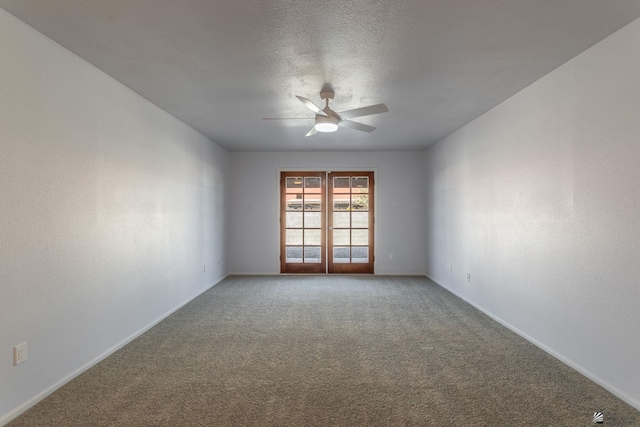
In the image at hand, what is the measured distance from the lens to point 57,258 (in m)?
2.48

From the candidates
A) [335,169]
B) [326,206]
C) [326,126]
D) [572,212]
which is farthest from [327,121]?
[326,206]

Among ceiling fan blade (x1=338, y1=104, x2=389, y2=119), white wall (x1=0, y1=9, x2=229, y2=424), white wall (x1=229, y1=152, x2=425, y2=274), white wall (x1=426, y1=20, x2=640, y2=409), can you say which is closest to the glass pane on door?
white wall (x1=229, y1=152, x2=425, y2=274)

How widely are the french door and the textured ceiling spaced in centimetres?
299

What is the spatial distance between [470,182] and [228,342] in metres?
3.70

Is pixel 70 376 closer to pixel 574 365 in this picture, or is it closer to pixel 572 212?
pixel 574 365

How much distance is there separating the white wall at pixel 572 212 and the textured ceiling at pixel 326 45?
10.5 inches

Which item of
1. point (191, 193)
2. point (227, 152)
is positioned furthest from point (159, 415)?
point (227, 152)

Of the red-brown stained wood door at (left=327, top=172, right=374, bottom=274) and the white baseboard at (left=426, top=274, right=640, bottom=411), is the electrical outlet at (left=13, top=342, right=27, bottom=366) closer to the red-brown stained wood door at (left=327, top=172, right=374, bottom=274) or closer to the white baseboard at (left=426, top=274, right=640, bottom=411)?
the white baseboard at (left=426, top=274, right=640, bottom=411)

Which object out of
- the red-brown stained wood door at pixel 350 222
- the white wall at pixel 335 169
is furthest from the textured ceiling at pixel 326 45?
the red-brown stained wood door at pixel 350 222

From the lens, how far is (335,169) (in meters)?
6.88

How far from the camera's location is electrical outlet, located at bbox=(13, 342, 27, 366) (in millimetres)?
2150

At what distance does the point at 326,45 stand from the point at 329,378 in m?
2.48

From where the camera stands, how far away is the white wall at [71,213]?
84.3 inches

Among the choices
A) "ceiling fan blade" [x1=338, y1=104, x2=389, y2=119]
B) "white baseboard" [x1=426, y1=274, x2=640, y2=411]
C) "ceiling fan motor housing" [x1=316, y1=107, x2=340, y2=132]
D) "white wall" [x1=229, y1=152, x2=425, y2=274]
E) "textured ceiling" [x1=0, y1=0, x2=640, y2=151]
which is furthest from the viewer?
"white wall" [x1=229, y1=152, x2=425, y2=274]
